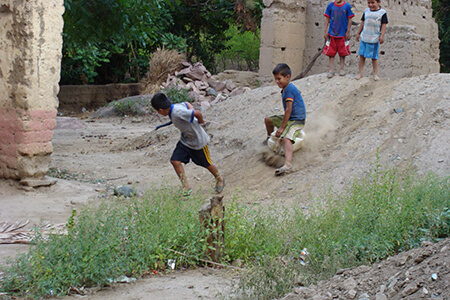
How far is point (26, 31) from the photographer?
16.9ft

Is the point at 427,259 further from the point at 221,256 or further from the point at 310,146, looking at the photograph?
the point at 310,146

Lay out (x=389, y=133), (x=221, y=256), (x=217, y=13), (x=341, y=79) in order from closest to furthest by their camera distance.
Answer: (x=221, y=256)
(x=389, y=133)
(x=341, y=79)
(x=217, y=13)

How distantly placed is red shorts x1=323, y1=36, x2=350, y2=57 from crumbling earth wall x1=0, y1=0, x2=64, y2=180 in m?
4.28

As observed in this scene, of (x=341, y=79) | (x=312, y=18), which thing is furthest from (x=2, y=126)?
(x=312, y=18)

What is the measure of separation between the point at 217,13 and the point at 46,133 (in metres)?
13.8

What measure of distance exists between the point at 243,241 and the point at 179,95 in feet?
33.0

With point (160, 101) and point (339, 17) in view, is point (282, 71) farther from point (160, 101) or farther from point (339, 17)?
point (339, 17)

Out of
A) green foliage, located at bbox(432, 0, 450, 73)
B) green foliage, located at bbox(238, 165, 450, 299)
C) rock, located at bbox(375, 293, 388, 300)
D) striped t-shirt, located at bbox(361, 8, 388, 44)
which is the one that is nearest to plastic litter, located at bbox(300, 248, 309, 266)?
green foliage, located at bbox(238, 165, 450, 299)

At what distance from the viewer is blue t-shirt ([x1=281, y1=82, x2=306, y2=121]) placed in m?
5.86

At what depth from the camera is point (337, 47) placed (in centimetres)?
770

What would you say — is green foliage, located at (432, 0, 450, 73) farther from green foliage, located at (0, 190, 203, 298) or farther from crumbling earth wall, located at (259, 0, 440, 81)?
green foliage, located at (0, 190, 203, 298)

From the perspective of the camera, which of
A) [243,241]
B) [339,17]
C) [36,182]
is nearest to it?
[243,241]

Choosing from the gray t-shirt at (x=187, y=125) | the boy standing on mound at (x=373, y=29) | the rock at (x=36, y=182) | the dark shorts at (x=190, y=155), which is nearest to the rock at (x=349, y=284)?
the gray t-shirt at (x=187, y=125)

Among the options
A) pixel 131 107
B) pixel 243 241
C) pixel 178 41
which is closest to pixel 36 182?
pixel 243 241
